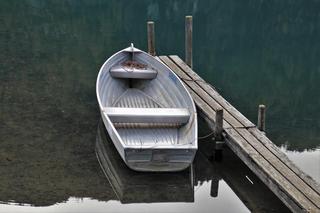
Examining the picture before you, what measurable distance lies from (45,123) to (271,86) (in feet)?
36.0

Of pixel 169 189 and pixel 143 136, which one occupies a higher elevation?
pixel 143 136

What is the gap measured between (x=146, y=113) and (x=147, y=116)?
158 millimetres

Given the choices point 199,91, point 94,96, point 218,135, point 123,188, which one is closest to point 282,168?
point 218,135

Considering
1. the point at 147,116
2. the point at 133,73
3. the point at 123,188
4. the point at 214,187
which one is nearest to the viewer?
the point at 123,188

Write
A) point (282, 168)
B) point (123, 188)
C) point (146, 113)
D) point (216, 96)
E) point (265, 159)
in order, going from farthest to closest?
point (216, 96), point (146, 113), point (123, 188), point (265, 159), point (282, 168)

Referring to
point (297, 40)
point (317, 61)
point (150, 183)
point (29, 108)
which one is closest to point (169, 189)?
point (150, 183)

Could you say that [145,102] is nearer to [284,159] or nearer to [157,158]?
[157,158]

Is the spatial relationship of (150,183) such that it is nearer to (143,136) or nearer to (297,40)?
(143,136)

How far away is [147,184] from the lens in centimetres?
1155

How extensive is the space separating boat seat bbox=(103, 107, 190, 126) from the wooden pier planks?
3.06 feet

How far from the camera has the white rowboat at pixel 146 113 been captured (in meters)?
11.1

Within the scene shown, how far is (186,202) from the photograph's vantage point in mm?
11273

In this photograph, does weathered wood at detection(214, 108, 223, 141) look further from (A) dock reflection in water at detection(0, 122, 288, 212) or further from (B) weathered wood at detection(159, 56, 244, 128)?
(A) dock reflection in water at detection(0, 122, 288, 212)

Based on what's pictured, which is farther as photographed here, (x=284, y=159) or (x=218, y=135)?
(x=218, y=135)
